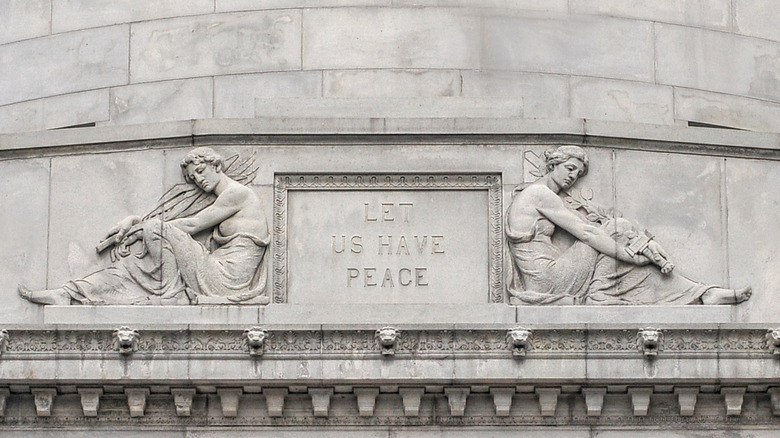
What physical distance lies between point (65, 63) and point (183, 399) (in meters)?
7.49

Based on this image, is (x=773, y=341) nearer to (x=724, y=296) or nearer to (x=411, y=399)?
(x=724, y=296)

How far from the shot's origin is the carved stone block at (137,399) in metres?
30.2

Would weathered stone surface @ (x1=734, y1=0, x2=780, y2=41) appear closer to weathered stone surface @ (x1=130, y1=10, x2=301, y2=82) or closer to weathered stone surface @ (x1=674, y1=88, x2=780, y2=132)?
weathered stone surface @ (x1=674, y1=88, x2=780, y2=132)

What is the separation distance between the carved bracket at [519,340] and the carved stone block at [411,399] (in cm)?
128

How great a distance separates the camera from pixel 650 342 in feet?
98.6

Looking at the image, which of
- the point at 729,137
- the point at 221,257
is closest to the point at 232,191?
the point at 221,257

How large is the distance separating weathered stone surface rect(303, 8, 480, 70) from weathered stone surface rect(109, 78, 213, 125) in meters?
1.58

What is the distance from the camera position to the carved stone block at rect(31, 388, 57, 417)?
99.6ft

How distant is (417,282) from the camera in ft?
103

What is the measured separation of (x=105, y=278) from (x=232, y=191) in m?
Answer: 2.04

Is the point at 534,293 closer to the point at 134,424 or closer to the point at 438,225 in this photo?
the point at 438,225

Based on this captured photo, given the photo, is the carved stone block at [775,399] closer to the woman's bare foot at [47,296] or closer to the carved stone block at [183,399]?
the carved stone block at [183,399]

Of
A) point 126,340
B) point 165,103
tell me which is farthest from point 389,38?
point 126,340

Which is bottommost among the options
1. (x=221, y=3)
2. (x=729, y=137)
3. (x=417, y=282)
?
(x=417, y=282)
